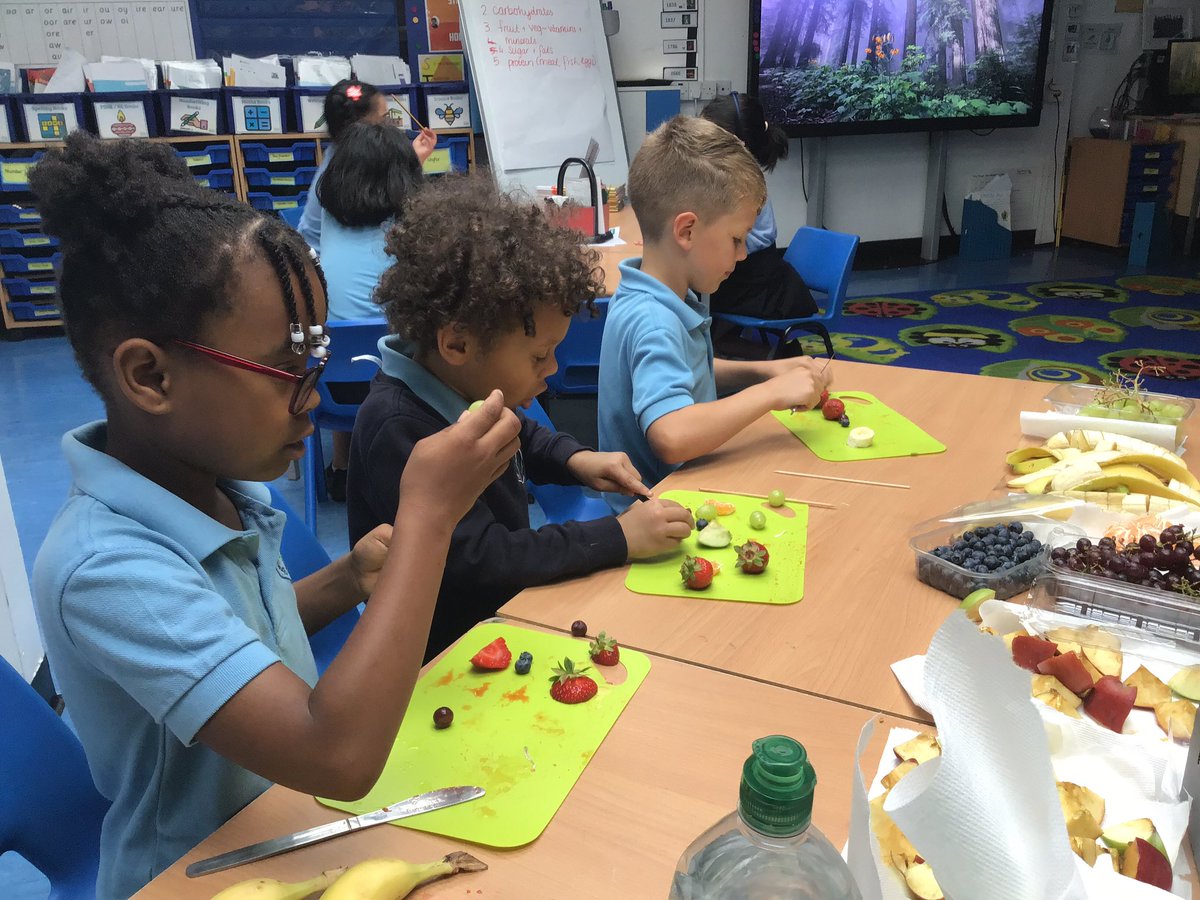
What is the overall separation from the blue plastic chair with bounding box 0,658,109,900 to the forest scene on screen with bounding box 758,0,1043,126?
5.78m

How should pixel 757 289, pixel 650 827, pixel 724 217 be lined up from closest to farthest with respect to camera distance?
pixel 650 827
pixel 724 217
pixel 757 289

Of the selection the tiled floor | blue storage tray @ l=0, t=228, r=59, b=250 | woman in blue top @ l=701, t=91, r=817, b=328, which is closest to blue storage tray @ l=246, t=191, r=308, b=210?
blue storage tray @ l=0, t=228, r=59, b=250

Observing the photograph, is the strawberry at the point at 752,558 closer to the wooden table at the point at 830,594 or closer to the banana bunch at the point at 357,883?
the wooden table at the point at 830,594

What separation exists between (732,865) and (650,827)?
22 centimetres

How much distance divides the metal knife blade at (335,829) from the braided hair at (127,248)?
17.6 inches

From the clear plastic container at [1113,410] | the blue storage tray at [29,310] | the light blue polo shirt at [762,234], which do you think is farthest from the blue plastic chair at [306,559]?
the blue storage tray at [29,310]

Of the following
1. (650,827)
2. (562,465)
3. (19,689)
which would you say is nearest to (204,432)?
(19,689)

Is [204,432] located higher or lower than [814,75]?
lower

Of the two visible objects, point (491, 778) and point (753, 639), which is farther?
point (753, 639)

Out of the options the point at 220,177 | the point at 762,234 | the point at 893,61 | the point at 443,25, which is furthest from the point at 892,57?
the point at 220,177

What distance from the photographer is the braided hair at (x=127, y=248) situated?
0.82 meters

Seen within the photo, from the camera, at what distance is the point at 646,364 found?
1.78 metres

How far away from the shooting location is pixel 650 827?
0.81 meters

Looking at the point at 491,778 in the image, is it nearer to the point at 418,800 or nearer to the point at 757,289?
the point at 418,800
